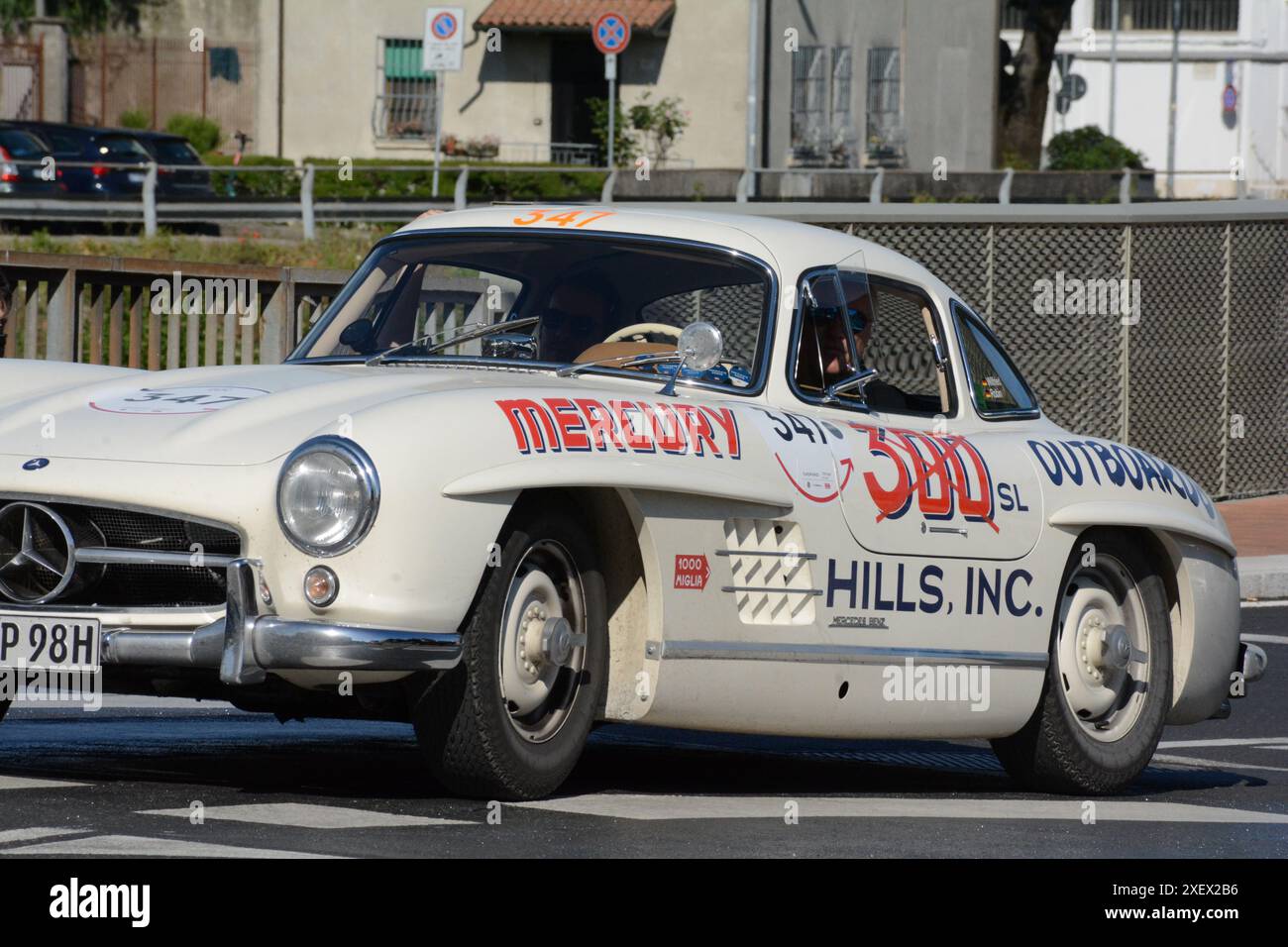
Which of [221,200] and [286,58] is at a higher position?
[286,58]

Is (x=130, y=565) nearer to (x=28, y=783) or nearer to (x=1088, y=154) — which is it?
Answer: (x=28, y=783)

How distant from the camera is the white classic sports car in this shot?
5.80 meters

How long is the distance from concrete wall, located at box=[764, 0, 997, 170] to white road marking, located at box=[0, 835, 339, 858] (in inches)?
1594

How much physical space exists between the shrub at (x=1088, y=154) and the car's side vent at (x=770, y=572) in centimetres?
4605

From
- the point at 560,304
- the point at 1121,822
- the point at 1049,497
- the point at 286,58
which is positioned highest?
the point at 286,58

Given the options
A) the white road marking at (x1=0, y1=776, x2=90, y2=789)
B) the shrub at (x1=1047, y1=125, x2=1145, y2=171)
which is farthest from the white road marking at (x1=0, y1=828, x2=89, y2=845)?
the shrub at (x1=1047, y1=125, x2=1145, y2=171)

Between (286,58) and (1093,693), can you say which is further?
(286,58)

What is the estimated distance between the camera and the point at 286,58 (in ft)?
155

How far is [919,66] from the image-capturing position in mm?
46000

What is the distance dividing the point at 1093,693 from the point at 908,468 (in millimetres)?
1186

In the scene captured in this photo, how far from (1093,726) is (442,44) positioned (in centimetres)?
2520

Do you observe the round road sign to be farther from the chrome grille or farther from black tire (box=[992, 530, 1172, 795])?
the chrome grille
